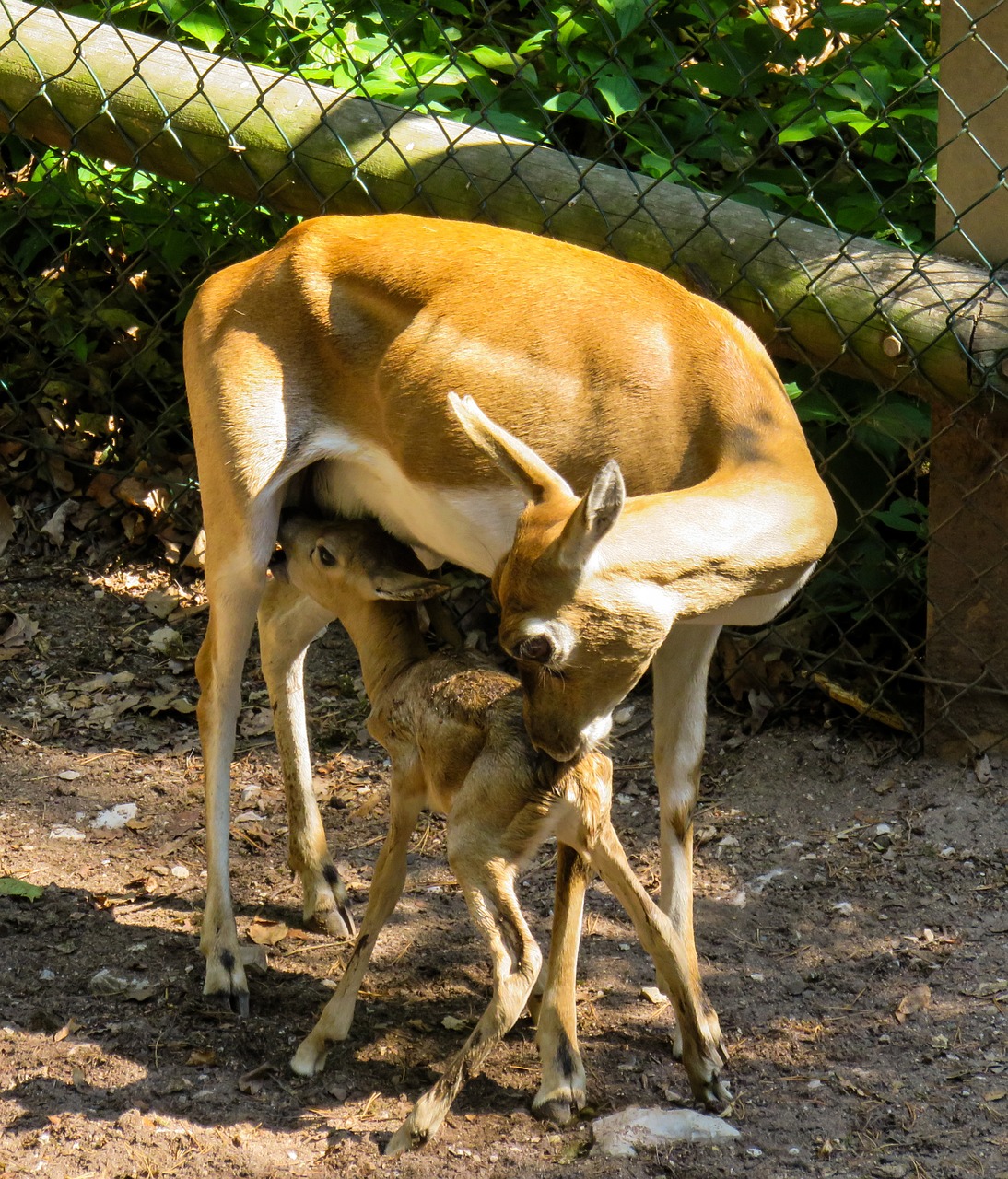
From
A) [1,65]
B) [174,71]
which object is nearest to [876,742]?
[174,71]

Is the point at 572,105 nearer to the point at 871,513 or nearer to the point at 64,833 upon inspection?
the point at 871,513

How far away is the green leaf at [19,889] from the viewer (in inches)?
179

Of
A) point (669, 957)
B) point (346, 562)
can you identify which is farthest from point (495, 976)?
point (346, 562)

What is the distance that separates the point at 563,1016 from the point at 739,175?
2.96 m

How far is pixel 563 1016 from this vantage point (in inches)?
144

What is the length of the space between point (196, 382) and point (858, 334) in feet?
7.06

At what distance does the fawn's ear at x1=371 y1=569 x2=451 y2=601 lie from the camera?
4098 mm

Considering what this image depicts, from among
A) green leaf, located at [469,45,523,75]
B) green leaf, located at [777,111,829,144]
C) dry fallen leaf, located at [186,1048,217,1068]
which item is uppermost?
green leaf, located at [469,45,523,75]

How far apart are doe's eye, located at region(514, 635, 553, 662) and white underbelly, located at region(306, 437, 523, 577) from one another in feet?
2.63

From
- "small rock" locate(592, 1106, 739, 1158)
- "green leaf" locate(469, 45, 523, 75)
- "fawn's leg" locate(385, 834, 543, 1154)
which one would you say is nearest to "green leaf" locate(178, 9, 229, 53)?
"green leaf" locate(469, 45, 523, 75)

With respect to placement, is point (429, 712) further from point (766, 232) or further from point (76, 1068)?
point (766, 232)

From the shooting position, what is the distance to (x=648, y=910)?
3.59 meters

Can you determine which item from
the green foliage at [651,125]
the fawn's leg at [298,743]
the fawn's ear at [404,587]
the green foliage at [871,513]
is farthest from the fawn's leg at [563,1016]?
the green foliage at [651,125]

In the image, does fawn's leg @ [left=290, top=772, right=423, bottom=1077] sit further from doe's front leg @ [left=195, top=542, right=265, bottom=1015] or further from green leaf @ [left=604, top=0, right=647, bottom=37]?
green leaf @ [left=604, top=0, right=647, bottom=37]
